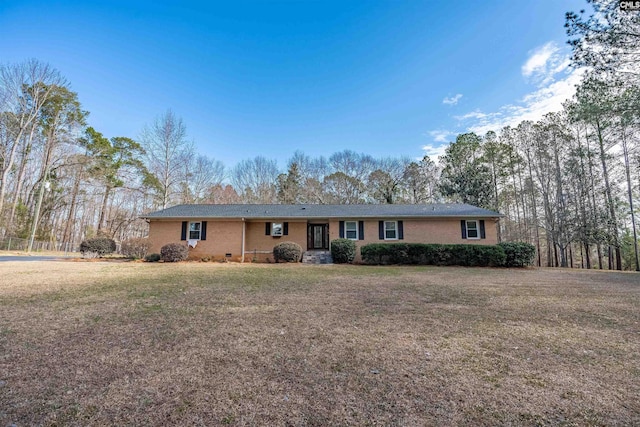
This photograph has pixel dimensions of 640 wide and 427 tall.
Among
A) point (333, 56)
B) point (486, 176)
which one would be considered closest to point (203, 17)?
point (333, 56)

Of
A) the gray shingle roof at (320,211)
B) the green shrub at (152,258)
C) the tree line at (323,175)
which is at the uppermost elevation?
the tree line at (323,175)

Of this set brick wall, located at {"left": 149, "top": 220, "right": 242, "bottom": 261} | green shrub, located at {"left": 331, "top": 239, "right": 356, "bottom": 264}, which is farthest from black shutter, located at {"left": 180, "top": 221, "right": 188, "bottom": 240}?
green shrub, located at {"left": 331, "top": 239, "right": 356, "bottom": 264}

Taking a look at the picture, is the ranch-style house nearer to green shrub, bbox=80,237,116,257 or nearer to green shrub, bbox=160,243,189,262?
green shrub, bbox=160,243,189,262

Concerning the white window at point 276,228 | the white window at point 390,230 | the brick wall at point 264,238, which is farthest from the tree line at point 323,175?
the white window at point 276,228

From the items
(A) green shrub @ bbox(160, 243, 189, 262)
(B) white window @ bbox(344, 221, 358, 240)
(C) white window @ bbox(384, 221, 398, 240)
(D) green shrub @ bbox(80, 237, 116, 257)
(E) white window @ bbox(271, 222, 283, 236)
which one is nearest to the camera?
(A) green shrub @ bbox(160, 243, 189, 262)

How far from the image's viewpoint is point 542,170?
73.5ft

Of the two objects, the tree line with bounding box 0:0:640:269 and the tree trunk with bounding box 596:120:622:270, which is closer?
the tree trunk with bounding box 596:120:622:270

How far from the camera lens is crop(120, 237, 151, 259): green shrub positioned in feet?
51.0

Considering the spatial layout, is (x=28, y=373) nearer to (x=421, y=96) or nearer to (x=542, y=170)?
(x=421, y=96)

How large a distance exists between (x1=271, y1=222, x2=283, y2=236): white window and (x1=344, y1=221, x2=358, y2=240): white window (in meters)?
3.93

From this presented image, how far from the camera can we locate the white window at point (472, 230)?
1579 cm

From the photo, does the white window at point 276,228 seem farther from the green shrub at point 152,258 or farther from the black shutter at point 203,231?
the green shrub at point 152,258

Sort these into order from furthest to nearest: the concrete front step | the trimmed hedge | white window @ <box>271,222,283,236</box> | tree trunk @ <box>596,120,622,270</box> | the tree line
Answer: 1. the tree line
2. tree trunk @ <box>596,120,622,270</box>
3. white window @ <box>271,222,283,236</box>
4. the concrete front step
5. the trimmed hedge

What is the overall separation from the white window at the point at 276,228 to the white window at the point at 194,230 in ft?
13.7
